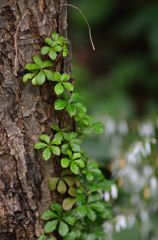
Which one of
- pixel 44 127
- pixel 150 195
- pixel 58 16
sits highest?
pixel 58 16

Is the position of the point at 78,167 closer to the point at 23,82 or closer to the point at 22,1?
the point at 23,82

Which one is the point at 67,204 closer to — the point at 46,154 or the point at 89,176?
the point at 89,176

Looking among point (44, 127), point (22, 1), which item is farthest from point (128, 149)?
point (22, 1)

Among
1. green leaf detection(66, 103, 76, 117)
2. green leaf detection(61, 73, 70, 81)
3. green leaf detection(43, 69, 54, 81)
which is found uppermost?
green leaf detection(43, 69, 54, 81)

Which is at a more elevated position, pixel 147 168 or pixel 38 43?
pixel 38 43

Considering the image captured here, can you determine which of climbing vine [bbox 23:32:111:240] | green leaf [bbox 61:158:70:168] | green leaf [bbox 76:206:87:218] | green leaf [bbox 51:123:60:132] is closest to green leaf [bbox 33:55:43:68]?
climbing vine [bbox 23:32:111:240]

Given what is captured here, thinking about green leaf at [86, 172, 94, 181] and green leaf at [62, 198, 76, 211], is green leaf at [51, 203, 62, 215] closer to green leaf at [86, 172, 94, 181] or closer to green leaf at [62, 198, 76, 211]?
green leaf at [62, 198, 76, 211]

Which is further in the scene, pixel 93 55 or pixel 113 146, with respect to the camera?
pixel 93 55
